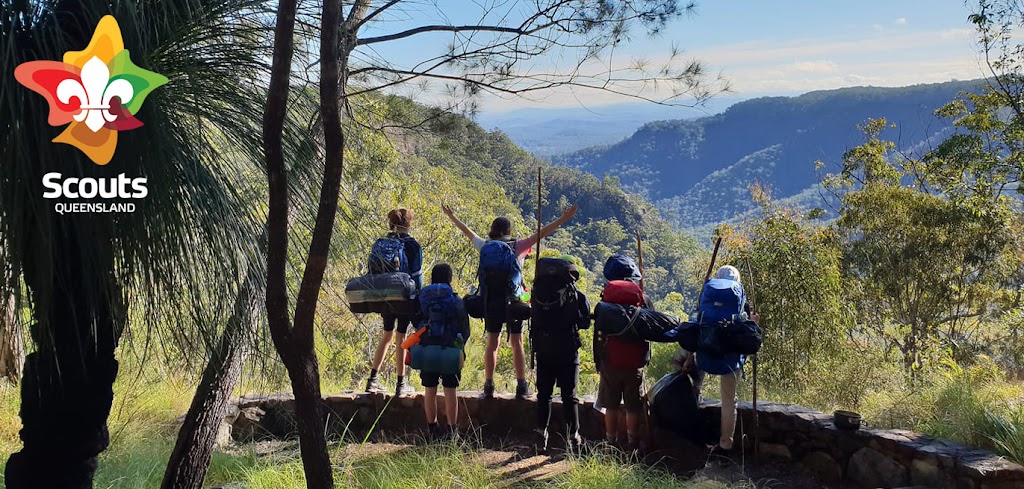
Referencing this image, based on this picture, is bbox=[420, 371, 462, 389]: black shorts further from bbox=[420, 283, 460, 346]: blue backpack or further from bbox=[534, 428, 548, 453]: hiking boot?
bbox=[534, 428, 548, 453]: hiking boot

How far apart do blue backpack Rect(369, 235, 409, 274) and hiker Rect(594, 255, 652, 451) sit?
3.89 feet

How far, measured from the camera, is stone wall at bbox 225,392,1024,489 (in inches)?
130

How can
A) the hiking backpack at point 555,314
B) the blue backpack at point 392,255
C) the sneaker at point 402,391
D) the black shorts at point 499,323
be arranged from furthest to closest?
the sneaker at point 402,391, the black shorts at point 499,323, the hiking backpack at point 555,314, the blue backpack at point 392,255

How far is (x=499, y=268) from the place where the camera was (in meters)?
4.18

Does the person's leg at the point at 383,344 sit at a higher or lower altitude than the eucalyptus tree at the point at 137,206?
lower

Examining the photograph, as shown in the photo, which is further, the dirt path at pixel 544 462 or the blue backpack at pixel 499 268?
the blue backpack at pixel 499 268

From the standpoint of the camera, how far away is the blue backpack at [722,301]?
12.1ft

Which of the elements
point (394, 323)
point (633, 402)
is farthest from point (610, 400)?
point (394, 323)

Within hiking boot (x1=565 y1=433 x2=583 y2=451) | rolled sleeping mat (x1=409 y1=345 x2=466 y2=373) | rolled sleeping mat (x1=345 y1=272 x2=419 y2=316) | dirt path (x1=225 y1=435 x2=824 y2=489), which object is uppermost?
rolled sleeping mat (x1=345 y1=272 x2=419 y2=316)

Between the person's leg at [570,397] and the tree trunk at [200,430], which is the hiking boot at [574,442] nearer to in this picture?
the person's leg at [570,397]

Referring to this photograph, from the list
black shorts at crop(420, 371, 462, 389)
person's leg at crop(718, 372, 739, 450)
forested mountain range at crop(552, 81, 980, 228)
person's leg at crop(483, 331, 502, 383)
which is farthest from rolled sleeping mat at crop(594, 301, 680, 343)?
forested mountain range at crop(552, 81, 980, 228)

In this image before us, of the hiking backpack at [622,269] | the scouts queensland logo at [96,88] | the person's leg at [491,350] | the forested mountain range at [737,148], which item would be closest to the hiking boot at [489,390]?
the person's leg at [491,350]

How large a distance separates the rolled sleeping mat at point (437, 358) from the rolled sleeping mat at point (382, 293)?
26 cm

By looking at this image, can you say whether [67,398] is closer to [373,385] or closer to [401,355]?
[401,355]
